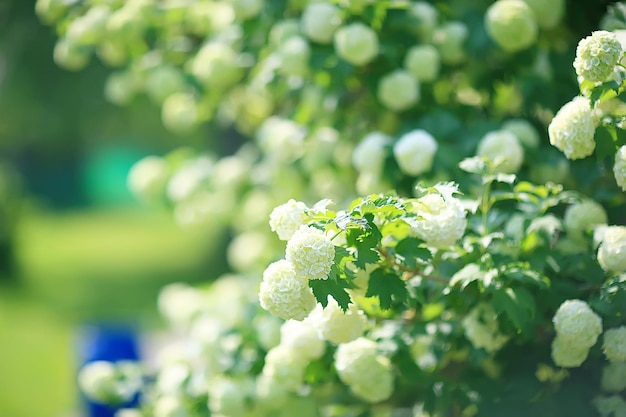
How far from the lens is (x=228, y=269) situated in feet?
33.0

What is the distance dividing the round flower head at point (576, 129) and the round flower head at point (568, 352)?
49cm

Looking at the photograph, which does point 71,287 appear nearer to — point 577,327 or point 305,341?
point 305,341

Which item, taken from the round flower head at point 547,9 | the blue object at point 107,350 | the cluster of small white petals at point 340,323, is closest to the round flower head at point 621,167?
the cluster of small white petals at point 340,323

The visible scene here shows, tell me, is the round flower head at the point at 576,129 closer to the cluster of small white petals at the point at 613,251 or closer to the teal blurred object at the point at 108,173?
the cluster of small white petals at the point at 613,251

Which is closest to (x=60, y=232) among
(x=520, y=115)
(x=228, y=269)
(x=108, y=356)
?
(x=228, y=269)

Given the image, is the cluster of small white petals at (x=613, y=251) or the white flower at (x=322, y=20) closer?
the cluster of small white petals at (x=613, y=251)

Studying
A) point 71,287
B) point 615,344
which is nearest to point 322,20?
point 615,344

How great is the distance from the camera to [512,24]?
2.50m

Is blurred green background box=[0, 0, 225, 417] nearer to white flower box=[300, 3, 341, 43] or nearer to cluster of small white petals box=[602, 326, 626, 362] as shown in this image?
white flower box=[300, 3, 341, 43]

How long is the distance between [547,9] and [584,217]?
763mm

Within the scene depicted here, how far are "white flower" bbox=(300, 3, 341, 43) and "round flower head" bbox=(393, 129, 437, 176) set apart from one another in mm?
496

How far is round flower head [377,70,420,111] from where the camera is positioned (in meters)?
2.65

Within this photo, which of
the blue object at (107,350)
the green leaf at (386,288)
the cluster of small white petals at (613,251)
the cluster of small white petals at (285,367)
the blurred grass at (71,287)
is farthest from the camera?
the blurred grass at (71,287)

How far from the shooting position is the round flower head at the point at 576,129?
1.89 meters
